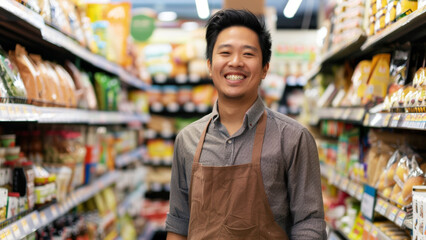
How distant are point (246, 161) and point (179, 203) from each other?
38 centimetres

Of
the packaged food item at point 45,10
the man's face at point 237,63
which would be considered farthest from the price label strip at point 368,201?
the packaged food item at point 45,10

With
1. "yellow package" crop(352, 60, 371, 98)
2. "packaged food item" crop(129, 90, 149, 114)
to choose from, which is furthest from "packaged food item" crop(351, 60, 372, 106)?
"packaged food item" crop(129, 90, 149, 114)

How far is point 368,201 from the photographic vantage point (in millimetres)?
2533

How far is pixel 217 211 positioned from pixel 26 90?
3.84 feet

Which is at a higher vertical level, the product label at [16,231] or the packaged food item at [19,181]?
the packaged food item at [19,181]

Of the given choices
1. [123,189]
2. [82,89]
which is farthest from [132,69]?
[82,89]

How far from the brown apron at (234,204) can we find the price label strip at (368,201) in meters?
0.89

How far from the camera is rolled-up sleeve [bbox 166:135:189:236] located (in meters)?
1.99

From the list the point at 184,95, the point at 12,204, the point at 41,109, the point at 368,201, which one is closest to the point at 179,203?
the point at 12,204

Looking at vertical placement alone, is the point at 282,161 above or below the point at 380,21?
below

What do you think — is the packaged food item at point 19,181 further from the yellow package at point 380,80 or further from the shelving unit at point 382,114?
the yellow package at point 380,80

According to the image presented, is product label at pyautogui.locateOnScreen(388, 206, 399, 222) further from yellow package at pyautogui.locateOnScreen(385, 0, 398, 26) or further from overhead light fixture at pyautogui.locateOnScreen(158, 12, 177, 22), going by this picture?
overhead light fixture at pyautogui.locateOnScreen(158, 12, 177, 22)

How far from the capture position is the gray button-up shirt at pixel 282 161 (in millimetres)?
1741

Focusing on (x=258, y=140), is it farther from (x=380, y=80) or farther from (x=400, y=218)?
(x=380, y=80)
